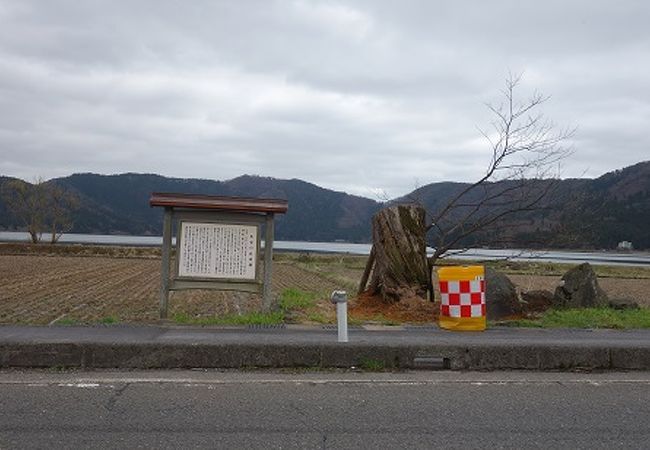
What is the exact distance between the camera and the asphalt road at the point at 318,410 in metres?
4.20

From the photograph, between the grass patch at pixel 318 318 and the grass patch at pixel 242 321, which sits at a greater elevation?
the grass patch at pixel 242 321

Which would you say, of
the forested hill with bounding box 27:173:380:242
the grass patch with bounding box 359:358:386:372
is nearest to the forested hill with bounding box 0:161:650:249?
the forested hill with bounding box 27:173:380:242

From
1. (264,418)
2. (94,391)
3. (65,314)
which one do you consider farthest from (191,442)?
(65,314)

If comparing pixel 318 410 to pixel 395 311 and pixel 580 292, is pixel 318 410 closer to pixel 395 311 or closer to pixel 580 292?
pixel 395 311

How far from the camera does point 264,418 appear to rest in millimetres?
4684

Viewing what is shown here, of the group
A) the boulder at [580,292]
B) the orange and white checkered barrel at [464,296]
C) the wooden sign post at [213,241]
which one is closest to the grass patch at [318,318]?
the wooden sign post at [213,241]

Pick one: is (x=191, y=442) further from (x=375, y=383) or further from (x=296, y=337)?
(x=296, y=337)

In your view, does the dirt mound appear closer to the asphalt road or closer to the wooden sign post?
the wooden sign post

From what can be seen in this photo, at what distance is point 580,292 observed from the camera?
39.8 feet

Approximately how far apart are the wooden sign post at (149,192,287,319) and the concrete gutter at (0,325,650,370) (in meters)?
1.84

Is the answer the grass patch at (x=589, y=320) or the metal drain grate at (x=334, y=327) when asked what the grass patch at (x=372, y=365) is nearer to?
the metal drain grate at (x=334, y=327)

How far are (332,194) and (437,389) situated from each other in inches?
6135

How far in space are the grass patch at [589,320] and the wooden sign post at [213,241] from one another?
167 inches

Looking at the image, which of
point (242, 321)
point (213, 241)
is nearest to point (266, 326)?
point (242, 321)
